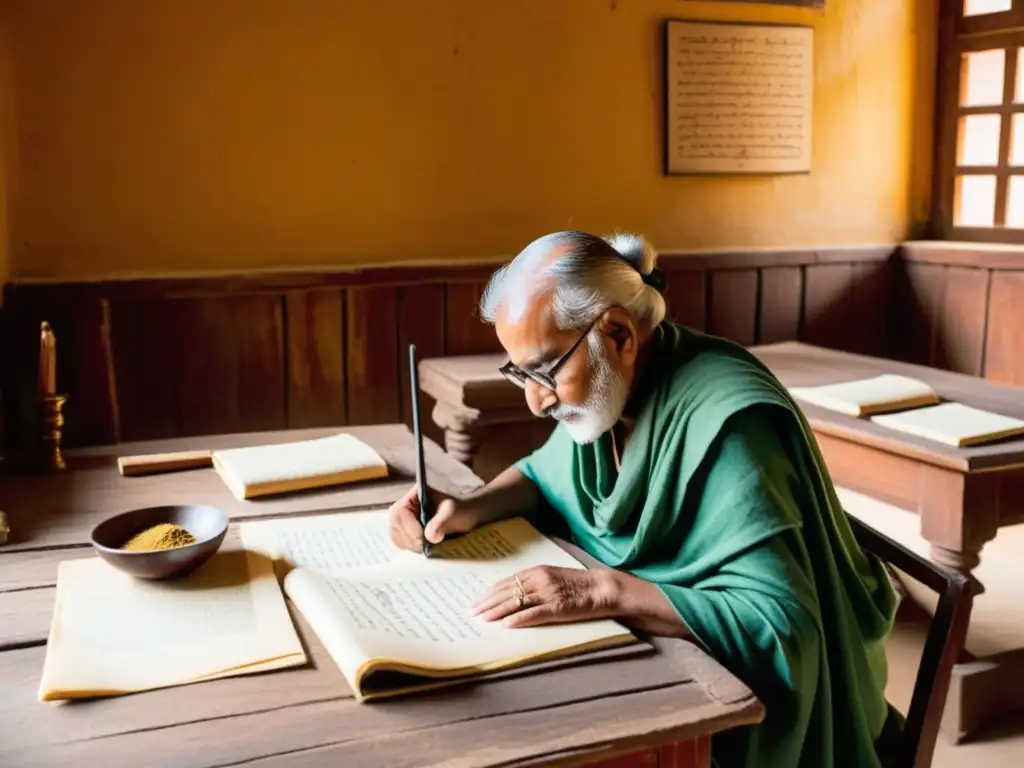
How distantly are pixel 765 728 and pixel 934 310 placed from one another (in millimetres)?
2819

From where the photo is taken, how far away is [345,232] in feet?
9.71

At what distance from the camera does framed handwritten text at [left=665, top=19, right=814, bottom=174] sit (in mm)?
3287

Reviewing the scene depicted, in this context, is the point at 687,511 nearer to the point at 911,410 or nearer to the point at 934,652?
the point at 934,652

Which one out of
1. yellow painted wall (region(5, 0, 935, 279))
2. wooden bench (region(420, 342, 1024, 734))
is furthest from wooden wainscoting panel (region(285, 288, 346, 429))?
wooden bench (region(420, 342, 1024, 734))

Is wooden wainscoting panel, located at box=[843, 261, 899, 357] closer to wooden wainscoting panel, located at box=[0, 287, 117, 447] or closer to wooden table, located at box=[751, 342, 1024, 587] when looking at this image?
wooden table, located at box=[751, 342, 1024, 587]

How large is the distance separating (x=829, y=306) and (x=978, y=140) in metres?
0.80

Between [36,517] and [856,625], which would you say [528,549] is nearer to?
[856,625]

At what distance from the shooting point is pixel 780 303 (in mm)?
3564

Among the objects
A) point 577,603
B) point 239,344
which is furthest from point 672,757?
point 239,344

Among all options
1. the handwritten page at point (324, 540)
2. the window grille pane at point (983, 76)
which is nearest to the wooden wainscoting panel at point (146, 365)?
the handwritten page at point (324, 540)

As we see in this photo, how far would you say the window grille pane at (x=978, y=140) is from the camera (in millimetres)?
3498

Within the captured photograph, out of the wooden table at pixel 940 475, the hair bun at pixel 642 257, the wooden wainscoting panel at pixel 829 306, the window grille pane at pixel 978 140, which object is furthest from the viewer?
the wooden wainscoting panel at pixel 829 306

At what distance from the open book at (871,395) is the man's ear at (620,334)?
1.11 meters

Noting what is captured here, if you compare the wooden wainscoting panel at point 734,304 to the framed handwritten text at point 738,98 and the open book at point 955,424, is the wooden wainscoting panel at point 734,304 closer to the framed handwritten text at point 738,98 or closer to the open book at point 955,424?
the framed handwritten text at point 738,98
